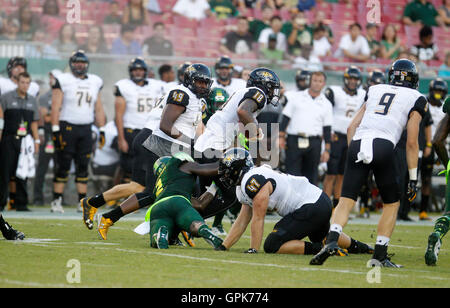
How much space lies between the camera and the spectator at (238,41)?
16875 millimetres

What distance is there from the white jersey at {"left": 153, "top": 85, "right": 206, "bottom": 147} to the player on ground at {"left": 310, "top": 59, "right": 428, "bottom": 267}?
2142 mm

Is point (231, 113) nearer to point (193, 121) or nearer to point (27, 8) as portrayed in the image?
point (193, 121)

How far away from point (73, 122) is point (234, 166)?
5471mm

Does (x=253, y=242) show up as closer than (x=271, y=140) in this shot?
Yes

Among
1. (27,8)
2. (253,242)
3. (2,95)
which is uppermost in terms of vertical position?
(27,8)

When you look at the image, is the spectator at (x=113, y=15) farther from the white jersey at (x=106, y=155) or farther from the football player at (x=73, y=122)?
the football player at (x=73, y=122)

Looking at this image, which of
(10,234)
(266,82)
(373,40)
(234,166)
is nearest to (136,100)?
(266,82)

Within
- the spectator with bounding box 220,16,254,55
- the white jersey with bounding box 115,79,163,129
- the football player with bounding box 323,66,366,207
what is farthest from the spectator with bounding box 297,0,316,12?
the white jersey with bounding box 115,79,163,129

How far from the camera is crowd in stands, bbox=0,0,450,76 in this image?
1597 cm

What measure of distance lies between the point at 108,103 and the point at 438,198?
6.39 m

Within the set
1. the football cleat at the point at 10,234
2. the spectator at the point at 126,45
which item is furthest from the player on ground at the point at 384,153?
the spectator at the point at 126,45

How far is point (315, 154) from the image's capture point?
12.6 metres

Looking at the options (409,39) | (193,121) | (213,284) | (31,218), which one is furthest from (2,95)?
(409,39)

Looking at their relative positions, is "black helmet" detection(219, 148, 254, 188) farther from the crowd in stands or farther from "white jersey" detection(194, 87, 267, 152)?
the crowd in stands
